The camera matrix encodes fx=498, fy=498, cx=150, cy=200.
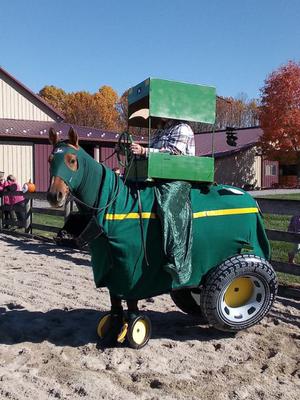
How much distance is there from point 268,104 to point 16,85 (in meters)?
15.3

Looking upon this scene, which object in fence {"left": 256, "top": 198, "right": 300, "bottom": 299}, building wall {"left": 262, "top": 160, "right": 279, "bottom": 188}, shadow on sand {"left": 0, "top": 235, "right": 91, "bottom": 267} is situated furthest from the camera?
building wall {"left": 262, "top": 160, "right": 279, "bottom": 188}

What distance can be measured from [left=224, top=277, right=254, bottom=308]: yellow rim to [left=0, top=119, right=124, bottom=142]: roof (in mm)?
18059

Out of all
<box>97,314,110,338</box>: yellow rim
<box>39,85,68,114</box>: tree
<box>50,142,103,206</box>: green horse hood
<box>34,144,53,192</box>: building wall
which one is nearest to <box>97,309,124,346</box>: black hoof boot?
<box>97,314,110,338</box>: yellow rim

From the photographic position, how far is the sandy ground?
11.9 ft

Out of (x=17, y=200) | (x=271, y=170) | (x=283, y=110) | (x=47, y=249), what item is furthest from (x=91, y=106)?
(x=47, y=249)

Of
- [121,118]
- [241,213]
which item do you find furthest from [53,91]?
[241,213]

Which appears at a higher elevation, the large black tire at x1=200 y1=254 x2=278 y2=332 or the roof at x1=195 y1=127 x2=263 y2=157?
the roof at x1=195 y1=127 x2=263 y2=157

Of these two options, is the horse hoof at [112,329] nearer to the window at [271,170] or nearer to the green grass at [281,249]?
the green grass at [281,249]

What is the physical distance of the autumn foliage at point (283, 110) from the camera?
100 feet

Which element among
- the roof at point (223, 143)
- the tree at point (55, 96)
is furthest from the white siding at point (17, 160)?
the tree at point (55, 96)

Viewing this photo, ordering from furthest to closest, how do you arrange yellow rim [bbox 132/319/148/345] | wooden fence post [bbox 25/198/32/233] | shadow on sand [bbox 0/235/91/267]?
wooden fence post [bbox 25/198/32/233] < shadow on sand [bbox 0/235/91/267] < yellow rim [bbox 132/319/148/345]

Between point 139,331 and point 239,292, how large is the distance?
1.08 metres

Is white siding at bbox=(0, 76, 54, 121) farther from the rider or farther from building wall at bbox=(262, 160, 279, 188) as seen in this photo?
the rider

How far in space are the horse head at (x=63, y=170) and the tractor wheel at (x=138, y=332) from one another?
1287 mm
